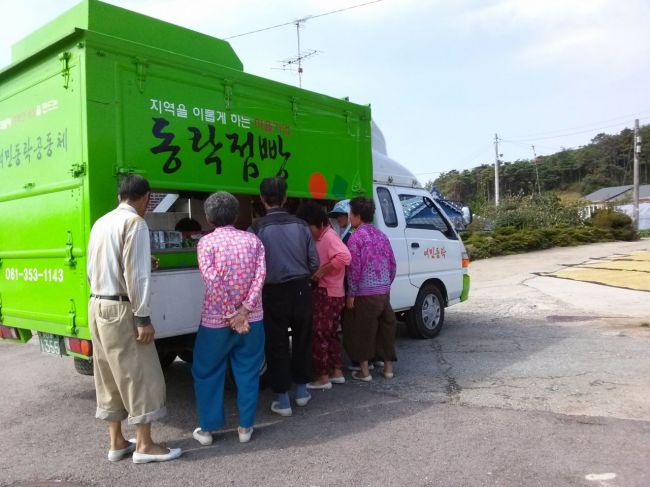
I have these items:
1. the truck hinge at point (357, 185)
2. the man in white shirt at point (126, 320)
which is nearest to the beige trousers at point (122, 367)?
the man in white shirt at point (126, 320)

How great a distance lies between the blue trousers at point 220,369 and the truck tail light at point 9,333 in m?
1.83

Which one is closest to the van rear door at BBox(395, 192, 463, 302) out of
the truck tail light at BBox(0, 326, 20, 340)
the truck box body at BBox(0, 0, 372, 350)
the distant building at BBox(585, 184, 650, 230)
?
the truck box body at BBox(0, 0, 372, 350)

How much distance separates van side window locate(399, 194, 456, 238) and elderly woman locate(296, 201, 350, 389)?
2055 millimetres

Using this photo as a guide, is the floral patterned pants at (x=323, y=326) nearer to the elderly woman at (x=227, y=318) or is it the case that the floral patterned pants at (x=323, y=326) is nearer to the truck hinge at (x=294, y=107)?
the elderly woman at (x=227, y=318)

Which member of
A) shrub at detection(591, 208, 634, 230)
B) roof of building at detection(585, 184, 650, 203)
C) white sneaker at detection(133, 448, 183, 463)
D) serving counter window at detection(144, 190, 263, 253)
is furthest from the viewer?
roof of building at detection(585, 184, 650, 203)

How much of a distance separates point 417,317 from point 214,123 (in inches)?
145

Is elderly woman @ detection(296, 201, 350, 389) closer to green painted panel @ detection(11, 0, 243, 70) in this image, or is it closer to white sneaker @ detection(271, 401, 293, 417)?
white sneaker @ detection(271, 401, 293, 417)

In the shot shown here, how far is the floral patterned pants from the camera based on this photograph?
4.86 m

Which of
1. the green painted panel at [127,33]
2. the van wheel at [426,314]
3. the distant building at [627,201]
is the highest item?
the distant building at [627,201]

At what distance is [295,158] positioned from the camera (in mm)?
5148

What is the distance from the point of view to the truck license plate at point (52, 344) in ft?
13.5

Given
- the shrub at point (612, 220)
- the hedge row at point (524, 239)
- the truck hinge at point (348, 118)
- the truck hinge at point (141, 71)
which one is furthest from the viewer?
the shrub at point (612, 220)

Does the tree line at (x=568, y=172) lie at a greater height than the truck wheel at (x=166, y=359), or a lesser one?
greater

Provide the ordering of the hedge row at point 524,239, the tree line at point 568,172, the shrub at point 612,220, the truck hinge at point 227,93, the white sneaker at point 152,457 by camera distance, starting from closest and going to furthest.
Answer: the white sneaker at point 152,457, the truck hinge at point 227,93, the hedge row at point 524,239, the shrub at point 612,220, the tree line at point 568,172
